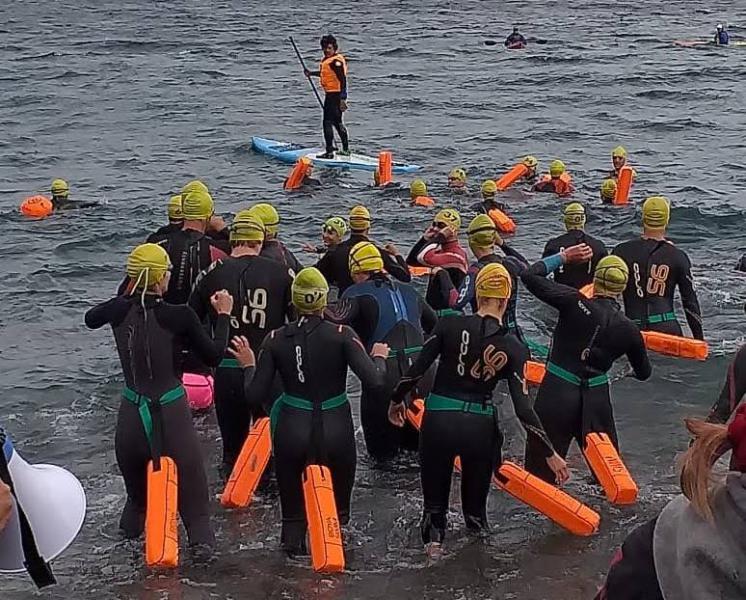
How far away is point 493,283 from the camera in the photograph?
6742mm

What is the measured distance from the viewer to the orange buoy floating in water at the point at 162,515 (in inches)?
245

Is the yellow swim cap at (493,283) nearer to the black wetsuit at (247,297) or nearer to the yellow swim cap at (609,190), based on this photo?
the black wetsuit at (247,297)

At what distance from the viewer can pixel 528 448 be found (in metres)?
7.67

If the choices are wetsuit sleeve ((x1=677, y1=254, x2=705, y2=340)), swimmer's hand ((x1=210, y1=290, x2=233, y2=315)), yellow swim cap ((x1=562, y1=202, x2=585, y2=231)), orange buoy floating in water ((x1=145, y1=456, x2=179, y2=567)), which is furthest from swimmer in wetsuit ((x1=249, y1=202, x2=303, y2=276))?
wetsuit sleeve ((x1=677, y1=254, x2=705, y2=340))

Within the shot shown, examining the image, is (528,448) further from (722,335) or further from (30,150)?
(30,150)

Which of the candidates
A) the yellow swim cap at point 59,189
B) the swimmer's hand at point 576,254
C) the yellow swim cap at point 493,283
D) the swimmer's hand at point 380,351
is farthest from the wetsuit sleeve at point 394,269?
the yellow swim cap at point 59,189

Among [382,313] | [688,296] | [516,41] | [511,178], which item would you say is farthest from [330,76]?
[516,41]

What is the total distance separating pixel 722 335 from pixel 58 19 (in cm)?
4332

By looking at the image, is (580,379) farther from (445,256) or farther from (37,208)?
(37,208)

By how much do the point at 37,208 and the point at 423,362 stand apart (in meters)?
12.1

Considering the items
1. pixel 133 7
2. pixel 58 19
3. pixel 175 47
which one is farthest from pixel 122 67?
pixel 133 7

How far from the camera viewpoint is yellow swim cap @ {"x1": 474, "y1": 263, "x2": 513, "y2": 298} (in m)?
6.74

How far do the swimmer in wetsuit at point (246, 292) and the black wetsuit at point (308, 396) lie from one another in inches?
34.7

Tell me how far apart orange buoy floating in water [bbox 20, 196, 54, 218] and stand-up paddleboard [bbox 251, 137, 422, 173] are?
17.1ft
